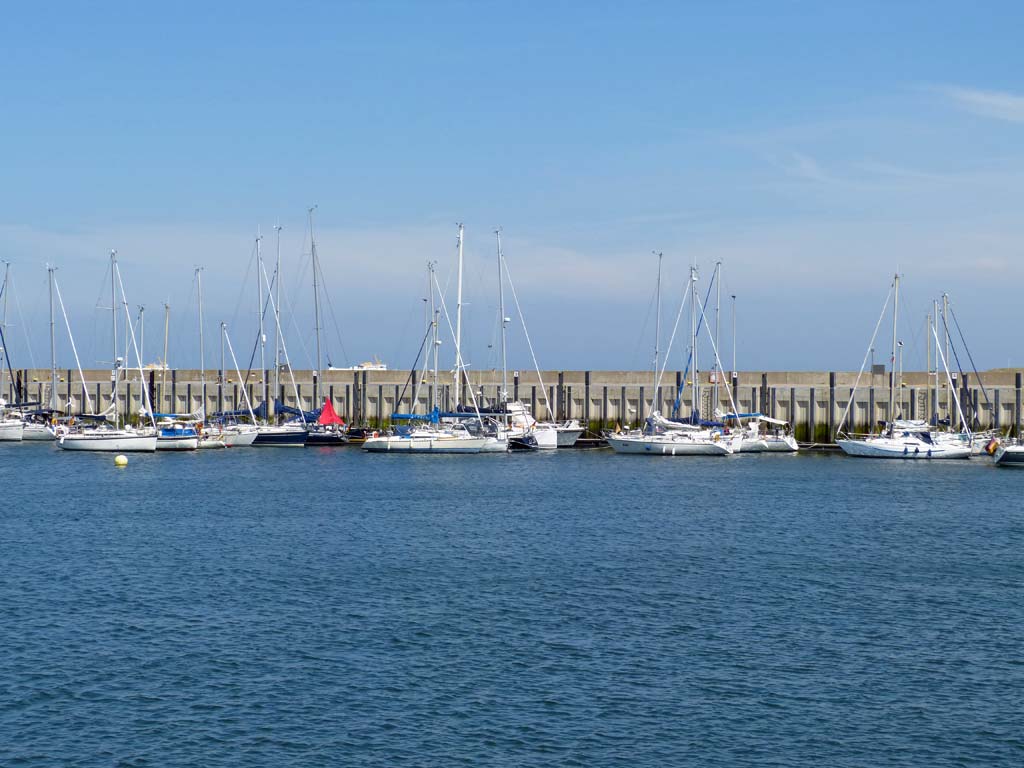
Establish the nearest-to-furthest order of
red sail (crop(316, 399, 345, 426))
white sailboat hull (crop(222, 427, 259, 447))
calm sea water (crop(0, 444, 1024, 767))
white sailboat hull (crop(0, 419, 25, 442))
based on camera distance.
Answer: calm sea water (crop(0, 444, 1024, 767)) → white sailboat hull (crop(222, 427, 259, 447)) → red sail (crop(316, 399, 345, 426)) → white sailboat hull (crop(0, 419, 25, 442))

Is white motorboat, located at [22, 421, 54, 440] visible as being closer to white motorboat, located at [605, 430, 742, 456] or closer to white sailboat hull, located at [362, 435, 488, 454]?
white sailboat hull, located at [362, 435, 488, 454]

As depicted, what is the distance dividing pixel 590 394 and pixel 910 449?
88.2 feet

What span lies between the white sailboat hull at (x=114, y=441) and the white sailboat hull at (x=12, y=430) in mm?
13693

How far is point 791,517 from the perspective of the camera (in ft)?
178

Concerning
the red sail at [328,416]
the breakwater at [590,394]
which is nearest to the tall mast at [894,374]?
the breakwater at [590,394]

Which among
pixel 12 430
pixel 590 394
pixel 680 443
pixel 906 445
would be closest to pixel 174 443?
pixel 12 430

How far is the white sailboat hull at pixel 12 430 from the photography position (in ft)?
326

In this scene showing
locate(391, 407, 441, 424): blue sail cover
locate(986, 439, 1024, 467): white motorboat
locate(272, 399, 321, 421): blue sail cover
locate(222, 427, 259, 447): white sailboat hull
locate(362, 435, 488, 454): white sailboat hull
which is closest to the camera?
locate(986, 439, 1024, 467): white motorboat

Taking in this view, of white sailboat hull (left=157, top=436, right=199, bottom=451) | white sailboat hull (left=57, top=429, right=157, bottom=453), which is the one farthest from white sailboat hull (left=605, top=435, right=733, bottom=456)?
white sailboat hull (left=57, top=429, right=157, bottom=453)

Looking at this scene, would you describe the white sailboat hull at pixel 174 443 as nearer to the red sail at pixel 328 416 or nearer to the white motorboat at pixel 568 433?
the red sail at pixel 328 416

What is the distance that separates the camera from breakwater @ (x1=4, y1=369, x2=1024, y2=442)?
92.8 metres

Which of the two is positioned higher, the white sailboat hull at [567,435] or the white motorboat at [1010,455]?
the white sailboat hull at [567,435]

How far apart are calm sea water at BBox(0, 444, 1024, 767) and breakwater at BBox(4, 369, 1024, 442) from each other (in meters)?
34.0

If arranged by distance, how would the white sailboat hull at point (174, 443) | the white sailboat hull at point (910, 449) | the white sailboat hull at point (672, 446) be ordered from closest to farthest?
the white sailboat hull at point (910, 449), the white sailboat hull at point (672, 446), the white sailboat hull at point (174, 443)
